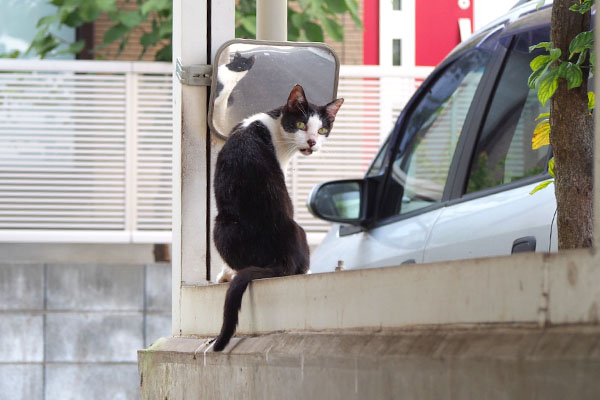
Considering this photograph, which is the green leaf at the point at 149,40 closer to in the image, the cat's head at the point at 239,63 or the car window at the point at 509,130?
the cat's head at the point at 239,63

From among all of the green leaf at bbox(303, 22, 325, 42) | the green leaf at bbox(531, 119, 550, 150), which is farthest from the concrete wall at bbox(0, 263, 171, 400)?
the green leaf at bbox(531, 119, 550, 150)

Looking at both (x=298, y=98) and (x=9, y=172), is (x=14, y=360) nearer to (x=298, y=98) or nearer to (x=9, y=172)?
(x=9, y=172)

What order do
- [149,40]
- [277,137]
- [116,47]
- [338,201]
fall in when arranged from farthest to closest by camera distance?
[116,47] < [149,40] < [338,201] < [277,137]

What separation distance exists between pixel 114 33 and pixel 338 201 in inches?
233

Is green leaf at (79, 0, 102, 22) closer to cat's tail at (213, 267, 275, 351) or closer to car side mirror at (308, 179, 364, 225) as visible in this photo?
car side mirror at (308, 179, 364, 225)

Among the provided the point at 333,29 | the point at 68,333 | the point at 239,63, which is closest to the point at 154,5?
the point at 333,29

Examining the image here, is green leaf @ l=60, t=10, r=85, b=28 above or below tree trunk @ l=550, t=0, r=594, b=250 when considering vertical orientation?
above

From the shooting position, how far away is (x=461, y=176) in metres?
4.72

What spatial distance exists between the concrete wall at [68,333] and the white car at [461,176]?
432cm

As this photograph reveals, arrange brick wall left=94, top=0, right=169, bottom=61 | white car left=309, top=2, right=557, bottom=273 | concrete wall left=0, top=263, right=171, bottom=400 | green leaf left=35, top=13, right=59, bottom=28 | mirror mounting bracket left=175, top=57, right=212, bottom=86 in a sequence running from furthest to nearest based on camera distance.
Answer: brick wall left=94, top=0, right=169, bottom=61
green leaf left=35, top=13, right=59, bottom=28
concrete wall left=0, top=263, right=171, bottom=400
mirror mounting bracket left=175, top=57, right=212, bottom=86
white car left=309, top=2, right=557, bottom=273

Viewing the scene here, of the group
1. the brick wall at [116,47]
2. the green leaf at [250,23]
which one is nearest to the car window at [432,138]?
the green leaf at [250,23]

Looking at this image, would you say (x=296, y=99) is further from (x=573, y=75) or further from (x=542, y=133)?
(x=573, y=75)

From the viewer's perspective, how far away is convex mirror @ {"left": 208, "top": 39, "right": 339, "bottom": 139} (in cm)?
461

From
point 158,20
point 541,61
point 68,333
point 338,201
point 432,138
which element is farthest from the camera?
point 158,20
